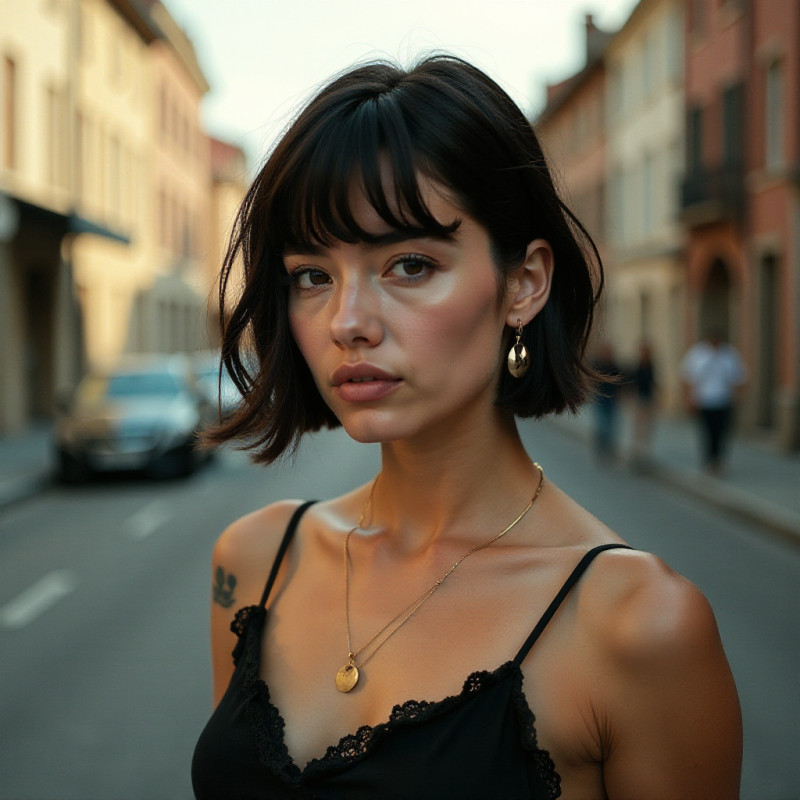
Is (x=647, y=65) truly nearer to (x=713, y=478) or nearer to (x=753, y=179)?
(x=753, y=179)

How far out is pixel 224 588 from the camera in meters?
2.14

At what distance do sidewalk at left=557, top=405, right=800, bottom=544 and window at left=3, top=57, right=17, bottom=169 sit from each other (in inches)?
483

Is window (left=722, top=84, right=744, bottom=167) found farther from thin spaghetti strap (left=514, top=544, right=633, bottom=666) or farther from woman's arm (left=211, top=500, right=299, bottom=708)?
thin spaghetti strap (left=514, top=544, right=633, bottom=666)

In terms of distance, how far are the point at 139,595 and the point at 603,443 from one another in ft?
36.0

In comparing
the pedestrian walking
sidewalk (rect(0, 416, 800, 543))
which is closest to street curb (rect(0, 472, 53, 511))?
sidewalk (rect(0, 416, 800, 543))

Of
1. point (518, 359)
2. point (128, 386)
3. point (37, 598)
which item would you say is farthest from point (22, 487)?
point (518, 359)

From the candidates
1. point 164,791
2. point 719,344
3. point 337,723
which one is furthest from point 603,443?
point 337,723

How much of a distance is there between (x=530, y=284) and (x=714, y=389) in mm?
13252

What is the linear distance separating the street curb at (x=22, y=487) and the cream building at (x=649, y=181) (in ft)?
51.3

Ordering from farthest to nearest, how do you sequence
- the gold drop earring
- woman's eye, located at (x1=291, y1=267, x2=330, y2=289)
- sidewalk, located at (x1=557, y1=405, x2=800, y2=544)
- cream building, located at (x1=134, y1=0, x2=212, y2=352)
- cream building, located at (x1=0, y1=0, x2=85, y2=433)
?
1. cream building, located at (x1=134, y1=0, x2=212, y2=352)
2. cream building, located at (x1=0, y1=0, x2=85, y2=433)
3. sidewalk, located at (x1=557, y1=405, x2=800, y2=544)
4. the gold drop earring
5. woman's eye, located at (x1=291, y1=267, x2=330, y2=289)

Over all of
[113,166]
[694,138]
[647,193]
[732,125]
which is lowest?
[732,125]

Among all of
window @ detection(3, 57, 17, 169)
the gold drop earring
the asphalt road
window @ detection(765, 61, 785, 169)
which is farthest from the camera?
window @ detection(3, 57, 17, 169)

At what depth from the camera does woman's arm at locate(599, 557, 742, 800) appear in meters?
1.56

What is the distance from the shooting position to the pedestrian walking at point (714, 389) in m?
14.6
